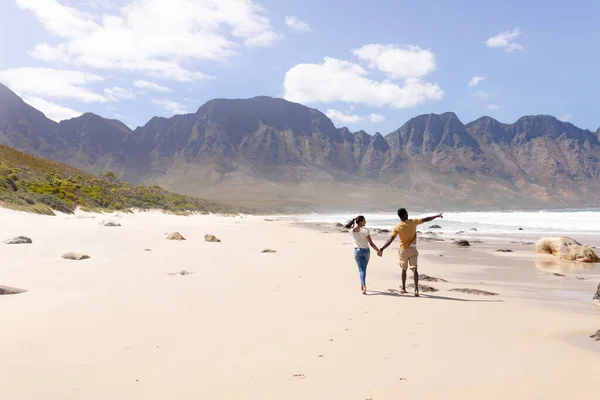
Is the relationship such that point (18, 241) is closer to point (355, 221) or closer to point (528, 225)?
point (355, 221)

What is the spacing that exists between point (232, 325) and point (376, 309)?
8.98 ft

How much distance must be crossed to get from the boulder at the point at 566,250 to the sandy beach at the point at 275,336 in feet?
21.0

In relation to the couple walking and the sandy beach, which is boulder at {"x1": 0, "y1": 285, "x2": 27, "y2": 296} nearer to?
the sandy beach

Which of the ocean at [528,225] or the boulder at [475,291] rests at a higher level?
the ocean at [528,225]

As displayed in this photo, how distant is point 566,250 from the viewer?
16312 millimetres

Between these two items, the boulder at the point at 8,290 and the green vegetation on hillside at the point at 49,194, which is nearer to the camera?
the boulder at the point at 8,290

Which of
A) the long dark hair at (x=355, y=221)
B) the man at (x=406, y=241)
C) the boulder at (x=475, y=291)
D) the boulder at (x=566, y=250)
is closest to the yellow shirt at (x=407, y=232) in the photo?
the man at (x=406, y=241)

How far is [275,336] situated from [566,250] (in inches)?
632

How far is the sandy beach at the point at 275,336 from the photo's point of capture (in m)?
3.78

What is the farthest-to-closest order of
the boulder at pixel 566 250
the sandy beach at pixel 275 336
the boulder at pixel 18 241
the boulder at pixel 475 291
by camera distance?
1. the boulder at pixel 566 250
2. the boulder at pixel 18 241
3. the boulder at pixel 475 291
4. the sandy beach at pixel 275 336

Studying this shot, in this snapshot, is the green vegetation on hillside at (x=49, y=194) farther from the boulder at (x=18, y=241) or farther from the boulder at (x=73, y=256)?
the boulder at (x=73, y=256)

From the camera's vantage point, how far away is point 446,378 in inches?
158

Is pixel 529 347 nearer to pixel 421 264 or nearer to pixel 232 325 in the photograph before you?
pixel 232 325

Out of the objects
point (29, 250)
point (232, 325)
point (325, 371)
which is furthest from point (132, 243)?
point (325, 371)
